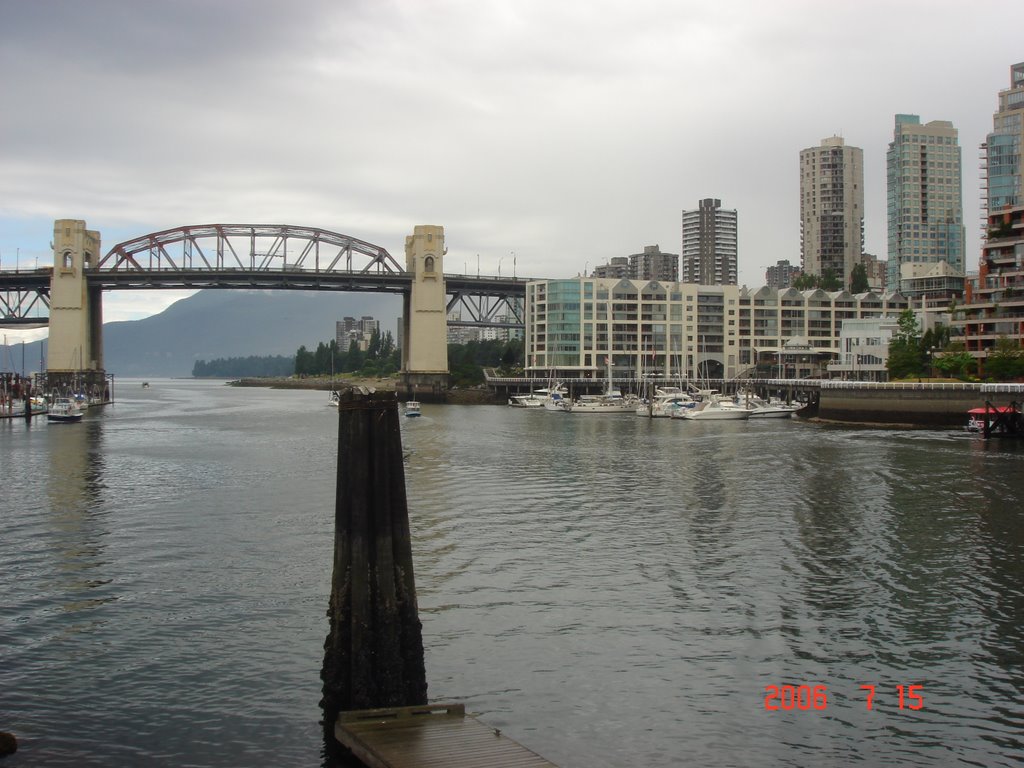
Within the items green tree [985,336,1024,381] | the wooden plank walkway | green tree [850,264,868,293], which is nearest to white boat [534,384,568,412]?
green tree [985,336,1024,381]

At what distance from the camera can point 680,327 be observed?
5664 inches

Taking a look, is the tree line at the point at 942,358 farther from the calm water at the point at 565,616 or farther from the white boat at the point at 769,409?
the calm water at the point at 565,616

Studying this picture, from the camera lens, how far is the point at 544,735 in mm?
13000

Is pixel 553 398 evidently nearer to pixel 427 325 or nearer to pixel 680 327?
pixel 427 325

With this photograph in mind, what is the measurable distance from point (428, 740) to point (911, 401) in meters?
71.7

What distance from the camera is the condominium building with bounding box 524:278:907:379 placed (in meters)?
139

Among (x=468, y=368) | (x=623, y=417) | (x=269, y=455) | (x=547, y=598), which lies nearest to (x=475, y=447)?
(x=269, y=455)

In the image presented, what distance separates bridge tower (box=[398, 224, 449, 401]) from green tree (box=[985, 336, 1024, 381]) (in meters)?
69.5

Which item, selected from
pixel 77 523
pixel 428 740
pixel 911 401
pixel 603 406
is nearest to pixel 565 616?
pixel 428 740

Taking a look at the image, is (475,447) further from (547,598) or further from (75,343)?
(75,343)

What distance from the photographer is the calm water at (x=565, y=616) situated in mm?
13117

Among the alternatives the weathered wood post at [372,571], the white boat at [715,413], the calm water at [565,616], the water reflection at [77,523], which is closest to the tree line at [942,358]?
the white boat at [715,413]

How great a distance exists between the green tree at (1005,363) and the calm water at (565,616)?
1750 inches

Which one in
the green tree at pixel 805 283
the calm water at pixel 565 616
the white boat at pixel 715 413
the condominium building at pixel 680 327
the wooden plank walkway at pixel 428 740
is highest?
the green tree at pixel 805 283
